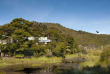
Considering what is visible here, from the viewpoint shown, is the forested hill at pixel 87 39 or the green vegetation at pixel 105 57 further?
the forested hill at pixel 87 39

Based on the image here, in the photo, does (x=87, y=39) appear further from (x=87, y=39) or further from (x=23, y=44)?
(x=23, y=44)

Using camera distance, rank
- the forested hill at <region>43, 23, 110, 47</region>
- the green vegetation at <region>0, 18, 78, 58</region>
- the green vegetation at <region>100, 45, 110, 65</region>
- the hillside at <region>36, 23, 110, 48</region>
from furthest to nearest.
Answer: the forested hill at <region>43, 23, 110, 47</region> → the hillside at <region>36, 23, 110, 48</region> → the green vegetation at <region>0, 18, 78, 58</region> → the green vegetation at <region>100, 45, 110, 65</region>

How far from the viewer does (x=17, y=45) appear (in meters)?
31.4

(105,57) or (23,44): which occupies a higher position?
(23,44)

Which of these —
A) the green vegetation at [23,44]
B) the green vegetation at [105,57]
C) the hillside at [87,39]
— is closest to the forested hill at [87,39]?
the hillside at [87,39]

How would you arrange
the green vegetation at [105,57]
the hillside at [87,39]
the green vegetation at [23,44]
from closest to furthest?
the green vegetation at [105,57] → the green vegetation at [23,44] → the hillside at [87,39]

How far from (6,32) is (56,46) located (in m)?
13.5

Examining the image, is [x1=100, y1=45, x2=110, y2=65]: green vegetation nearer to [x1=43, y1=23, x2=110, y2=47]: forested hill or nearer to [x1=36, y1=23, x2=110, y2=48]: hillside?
[x1=36, y1=23, x2=110, y2=48]: hillside

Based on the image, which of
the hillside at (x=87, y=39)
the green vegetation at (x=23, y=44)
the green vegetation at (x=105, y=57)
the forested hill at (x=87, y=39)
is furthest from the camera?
the forested hill at (x=87, y=39)

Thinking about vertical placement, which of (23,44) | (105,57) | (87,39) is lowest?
(105,57)

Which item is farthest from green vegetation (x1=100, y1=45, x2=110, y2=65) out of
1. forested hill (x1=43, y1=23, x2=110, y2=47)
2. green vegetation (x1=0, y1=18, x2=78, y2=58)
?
forested hill (x1=43, y1=23, x2=110, y2=47)

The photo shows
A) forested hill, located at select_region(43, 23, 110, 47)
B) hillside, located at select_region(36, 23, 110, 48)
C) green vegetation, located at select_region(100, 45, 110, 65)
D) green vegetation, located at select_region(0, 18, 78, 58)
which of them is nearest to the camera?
green vegetation, located at select_region(100, 45, 110, 65)

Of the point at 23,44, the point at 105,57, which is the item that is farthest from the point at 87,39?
the point at 105,57

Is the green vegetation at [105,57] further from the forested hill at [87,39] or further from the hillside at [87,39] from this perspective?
the forested hill at [87,39]
